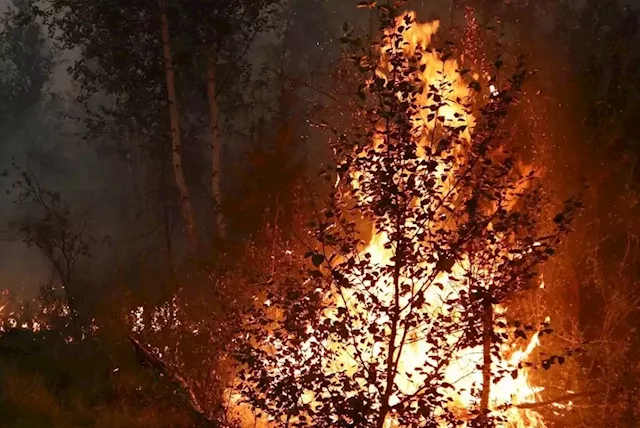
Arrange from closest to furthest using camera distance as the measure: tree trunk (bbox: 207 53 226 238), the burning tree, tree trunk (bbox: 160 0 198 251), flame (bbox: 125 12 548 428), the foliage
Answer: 1. the burning tree
2. flame (bbox: 125 12 548 428)
3. tree trunk (bbox: 160 0 198 251)
4. tree trunk (bbox: 207 53 226 238)
5. the foliage

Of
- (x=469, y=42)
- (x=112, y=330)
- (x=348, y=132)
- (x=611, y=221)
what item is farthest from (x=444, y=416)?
(x=112, y=330)

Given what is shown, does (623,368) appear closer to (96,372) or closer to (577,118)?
(577,118)

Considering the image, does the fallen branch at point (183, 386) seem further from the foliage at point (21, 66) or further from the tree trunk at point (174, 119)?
the foliage at point (21, 66)

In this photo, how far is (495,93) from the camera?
4.34 m

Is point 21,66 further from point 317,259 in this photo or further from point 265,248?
point 317,259

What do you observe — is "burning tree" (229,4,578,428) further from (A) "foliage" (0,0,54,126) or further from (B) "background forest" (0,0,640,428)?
(A) "foliage" (0,0,54,126)

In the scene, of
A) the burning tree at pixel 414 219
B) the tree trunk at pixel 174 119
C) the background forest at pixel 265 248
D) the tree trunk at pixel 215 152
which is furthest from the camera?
the tree trunk at pixel 215 152

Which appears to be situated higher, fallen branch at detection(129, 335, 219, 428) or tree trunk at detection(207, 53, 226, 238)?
tree trunk at detection(207, 53, 226, 238)

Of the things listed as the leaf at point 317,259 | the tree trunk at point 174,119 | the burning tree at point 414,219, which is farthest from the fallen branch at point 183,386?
the tree trunk at point 174,119

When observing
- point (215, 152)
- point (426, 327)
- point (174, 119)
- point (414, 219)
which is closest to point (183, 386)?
point (426, 327)

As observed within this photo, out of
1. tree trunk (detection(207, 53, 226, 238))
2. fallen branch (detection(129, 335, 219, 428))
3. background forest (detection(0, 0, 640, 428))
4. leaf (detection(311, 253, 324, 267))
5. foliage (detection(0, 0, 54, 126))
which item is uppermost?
foliage (detection(0, 0, 54, 126))

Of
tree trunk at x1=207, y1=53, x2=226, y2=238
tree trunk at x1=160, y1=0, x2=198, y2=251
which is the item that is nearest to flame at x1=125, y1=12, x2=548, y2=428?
tree trunk at x1=160, y1=0, x2=198, y2=251

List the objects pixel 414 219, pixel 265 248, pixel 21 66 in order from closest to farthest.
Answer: pixel 414 219, pixel 265 248, pixel 21 66

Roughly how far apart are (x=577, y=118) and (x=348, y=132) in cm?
497
